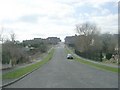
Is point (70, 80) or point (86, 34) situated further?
point (86, 34)

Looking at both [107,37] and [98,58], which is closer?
[98,58]

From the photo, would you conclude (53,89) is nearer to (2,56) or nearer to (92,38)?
(2,56)

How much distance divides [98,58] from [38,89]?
5563cm

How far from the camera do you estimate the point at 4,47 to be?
147 ft

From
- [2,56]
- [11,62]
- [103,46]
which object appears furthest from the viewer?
[103,46]

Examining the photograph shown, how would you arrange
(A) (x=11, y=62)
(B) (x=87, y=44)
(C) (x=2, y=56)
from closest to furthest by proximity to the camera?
1. (C) (x=2, y=56)
2. (A) (x=11, y=62)
3. (B) (x=87, y=44)

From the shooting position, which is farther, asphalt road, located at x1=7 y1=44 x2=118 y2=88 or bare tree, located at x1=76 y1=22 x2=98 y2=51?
bare tree, located at x1=76 y1=22 x2=98 y2=51

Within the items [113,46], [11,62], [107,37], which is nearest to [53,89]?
[11,62]

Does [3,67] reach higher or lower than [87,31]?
lower

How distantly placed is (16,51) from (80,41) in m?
71.7

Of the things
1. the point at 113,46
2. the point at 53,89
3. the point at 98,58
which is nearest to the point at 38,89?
the point at 53,89

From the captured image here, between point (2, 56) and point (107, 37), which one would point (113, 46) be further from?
point (2, 56)

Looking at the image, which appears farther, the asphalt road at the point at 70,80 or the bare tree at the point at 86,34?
the bare tree at the point at 86,34

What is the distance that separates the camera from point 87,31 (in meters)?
120
